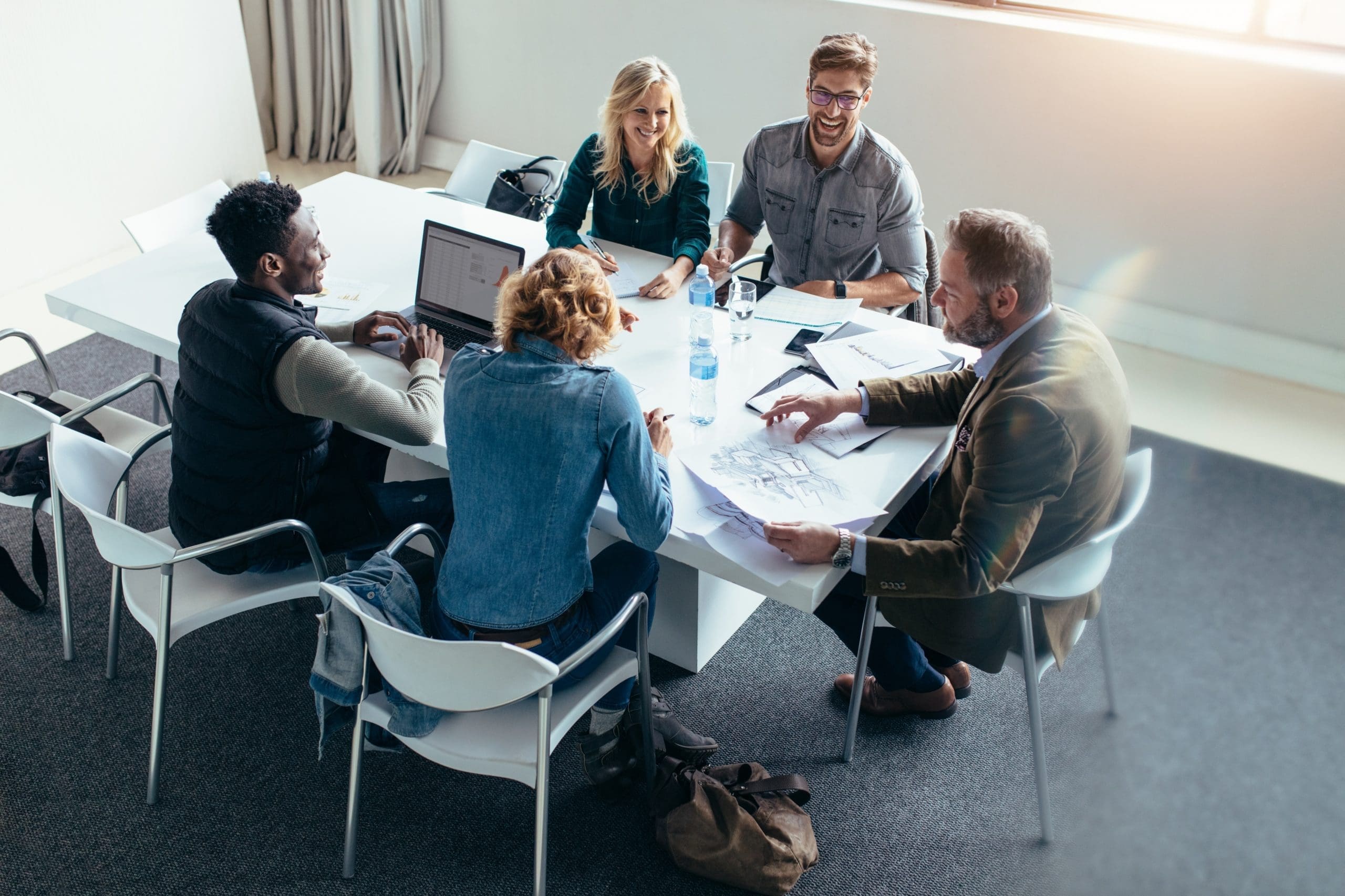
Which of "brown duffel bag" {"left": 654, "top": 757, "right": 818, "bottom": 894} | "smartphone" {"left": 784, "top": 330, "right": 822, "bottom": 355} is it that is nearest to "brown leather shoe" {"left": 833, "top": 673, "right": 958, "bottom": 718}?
"brown duffel bag" {"left": 654, "top": 757, "right": 818, "bottom": 894}

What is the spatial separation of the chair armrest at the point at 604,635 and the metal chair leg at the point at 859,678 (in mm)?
528

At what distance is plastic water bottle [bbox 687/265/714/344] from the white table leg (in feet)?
1.80

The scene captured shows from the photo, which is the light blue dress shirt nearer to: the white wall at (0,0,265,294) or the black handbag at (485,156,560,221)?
the black handbag at (485,156,560,221)

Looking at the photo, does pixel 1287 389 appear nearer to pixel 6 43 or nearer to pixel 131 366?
pixel 131 366

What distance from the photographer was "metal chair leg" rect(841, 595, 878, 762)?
213 centimetres

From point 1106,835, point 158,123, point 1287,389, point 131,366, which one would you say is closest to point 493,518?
point 1106,835

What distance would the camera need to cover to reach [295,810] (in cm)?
219

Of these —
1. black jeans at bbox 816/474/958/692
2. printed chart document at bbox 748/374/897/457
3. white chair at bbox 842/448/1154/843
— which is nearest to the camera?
white chair at bbox 842/448/1154/843

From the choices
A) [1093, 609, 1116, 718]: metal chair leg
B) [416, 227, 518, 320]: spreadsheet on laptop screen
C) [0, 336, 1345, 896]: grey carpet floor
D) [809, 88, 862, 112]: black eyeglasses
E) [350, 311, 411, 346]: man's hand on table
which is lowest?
[0, 336, 1345, 896]: grey carpet floor

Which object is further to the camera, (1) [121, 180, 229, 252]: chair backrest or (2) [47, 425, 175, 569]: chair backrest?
(1) [121, 180, 229, 252]: chair backrest

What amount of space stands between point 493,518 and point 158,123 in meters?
4.16

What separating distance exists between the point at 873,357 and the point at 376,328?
4.10 ft

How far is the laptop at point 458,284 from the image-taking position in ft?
8.23

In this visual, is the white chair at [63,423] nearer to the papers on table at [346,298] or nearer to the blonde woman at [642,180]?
the papers on table at [346,298]
